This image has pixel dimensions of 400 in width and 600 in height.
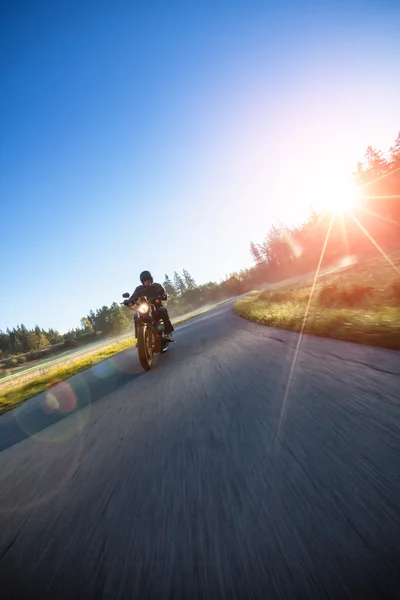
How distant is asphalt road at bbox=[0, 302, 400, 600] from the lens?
37.1 inches

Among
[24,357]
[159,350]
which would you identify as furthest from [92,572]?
[24,357]

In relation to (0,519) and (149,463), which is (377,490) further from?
(0,519)

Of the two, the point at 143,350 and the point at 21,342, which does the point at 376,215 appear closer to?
the point at 143,350

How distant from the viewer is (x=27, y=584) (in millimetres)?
1151

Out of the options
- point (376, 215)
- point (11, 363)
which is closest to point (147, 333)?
point (376, 215)

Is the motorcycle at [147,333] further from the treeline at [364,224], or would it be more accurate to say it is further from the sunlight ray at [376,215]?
the sunlight ray at [376,215]

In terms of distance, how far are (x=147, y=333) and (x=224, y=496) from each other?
174 inches

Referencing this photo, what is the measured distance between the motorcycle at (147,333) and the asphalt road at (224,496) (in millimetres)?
2080

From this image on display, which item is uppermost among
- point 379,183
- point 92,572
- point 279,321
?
point 379,183

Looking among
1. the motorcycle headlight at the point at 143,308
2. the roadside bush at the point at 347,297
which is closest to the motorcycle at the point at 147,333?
the motorcycle headlight at the point at 143,308

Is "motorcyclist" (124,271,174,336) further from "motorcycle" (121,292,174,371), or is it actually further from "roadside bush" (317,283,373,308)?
"roadside bush" (317,283,373,308)

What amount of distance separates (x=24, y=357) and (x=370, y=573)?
11462 centimetres

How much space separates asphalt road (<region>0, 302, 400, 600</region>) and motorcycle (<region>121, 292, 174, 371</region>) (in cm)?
208

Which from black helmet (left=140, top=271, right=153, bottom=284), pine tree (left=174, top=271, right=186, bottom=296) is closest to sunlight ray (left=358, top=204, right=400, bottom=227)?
black helmet (left=140, top=271, right=153, bottom=284)
